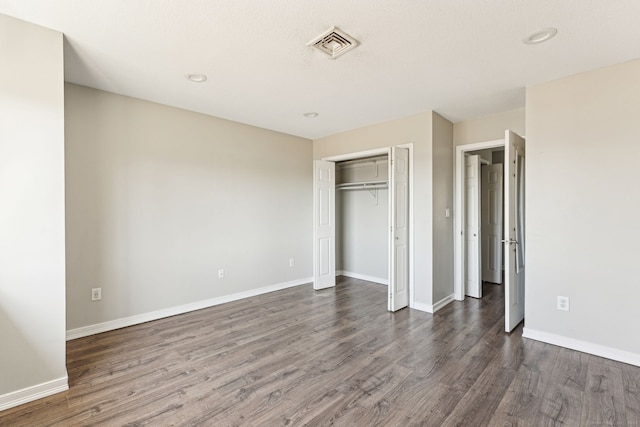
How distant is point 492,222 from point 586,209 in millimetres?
2619

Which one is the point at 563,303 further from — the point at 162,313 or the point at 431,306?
the point at 162,313

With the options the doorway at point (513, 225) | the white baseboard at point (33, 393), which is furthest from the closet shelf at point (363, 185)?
the white baseboard at point (33, 393)

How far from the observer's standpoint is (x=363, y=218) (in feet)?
18.4

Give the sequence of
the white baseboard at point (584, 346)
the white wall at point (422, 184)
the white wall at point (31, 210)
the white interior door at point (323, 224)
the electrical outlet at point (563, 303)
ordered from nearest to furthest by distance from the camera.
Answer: the white wall at point (31, 210) < the white baseboard at point (584, 346) < the electrical outlet at point (563, 303) < the white wall at point (422, 184) < the white interior door at point (323, 224)

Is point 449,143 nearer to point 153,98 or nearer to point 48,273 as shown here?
point 153,98

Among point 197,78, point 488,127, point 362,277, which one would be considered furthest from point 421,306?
point 197,78

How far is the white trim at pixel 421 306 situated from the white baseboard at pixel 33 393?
3.59m

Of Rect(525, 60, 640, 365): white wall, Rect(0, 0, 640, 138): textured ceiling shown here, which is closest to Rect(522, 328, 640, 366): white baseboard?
Rect(525, 60, 640, 365): white wall

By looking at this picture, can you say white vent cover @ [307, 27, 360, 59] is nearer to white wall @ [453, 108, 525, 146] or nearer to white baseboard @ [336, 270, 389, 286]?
white wall @ [453, 108, 525, 146]

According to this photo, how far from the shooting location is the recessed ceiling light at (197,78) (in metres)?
2.82

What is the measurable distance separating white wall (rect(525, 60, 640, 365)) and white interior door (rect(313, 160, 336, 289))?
9.25 feet

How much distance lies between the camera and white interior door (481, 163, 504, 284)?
5.13m

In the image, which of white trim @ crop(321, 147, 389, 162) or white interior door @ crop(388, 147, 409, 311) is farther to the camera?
white trim @ crop(321, 147, 389, 162)

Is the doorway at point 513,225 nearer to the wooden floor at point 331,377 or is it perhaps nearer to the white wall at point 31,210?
the wooden floor at point 331,377
